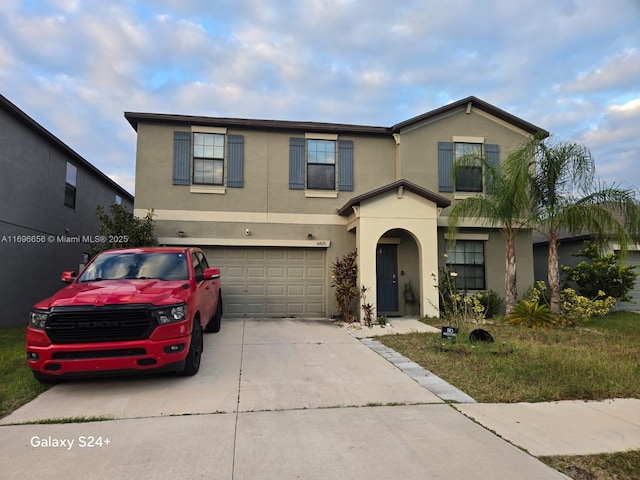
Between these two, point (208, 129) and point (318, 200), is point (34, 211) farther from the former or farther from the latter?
point (318, 200)

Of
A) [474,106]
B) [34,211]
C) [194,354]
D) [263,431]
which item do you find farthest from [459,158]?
[34,211]

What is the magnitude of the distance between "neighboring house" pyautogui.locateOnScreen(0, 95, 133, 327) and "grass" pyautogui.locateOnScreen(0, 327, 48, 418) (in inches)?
165

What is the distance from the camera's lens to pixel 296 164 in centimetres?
1252

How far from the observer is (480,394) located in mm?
5062

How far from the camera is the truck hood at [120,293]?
16.6ft

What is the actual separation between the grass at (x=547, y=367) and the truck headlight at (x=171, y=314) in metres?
3.83

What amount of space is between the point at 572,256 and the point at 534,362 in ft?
33.5

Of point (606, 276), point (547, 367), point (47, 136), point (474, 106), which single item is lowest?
point (547, 367)

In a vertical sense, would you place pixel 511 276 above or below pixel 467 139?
below

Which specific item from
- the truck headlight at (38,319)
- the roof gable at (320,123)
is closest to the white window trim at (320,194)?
the roof gable at (320,123)

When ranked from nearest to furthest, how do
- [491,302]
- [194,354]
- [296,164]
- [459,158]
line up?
[194,354] < [491,302] < [296,164] < [459,158]

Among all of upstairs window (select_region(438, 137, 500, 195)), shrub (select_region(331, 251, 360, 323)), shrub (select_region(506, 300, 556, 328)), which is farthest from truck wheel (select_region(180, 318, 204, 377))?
upstairs window (select_region(438, 137, 500, 195))

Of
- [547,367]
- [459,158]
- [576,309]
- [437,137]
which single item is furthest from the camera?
[437,137]

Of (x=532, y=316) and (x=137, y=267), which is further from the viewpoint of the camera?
(x=532, y=316)
